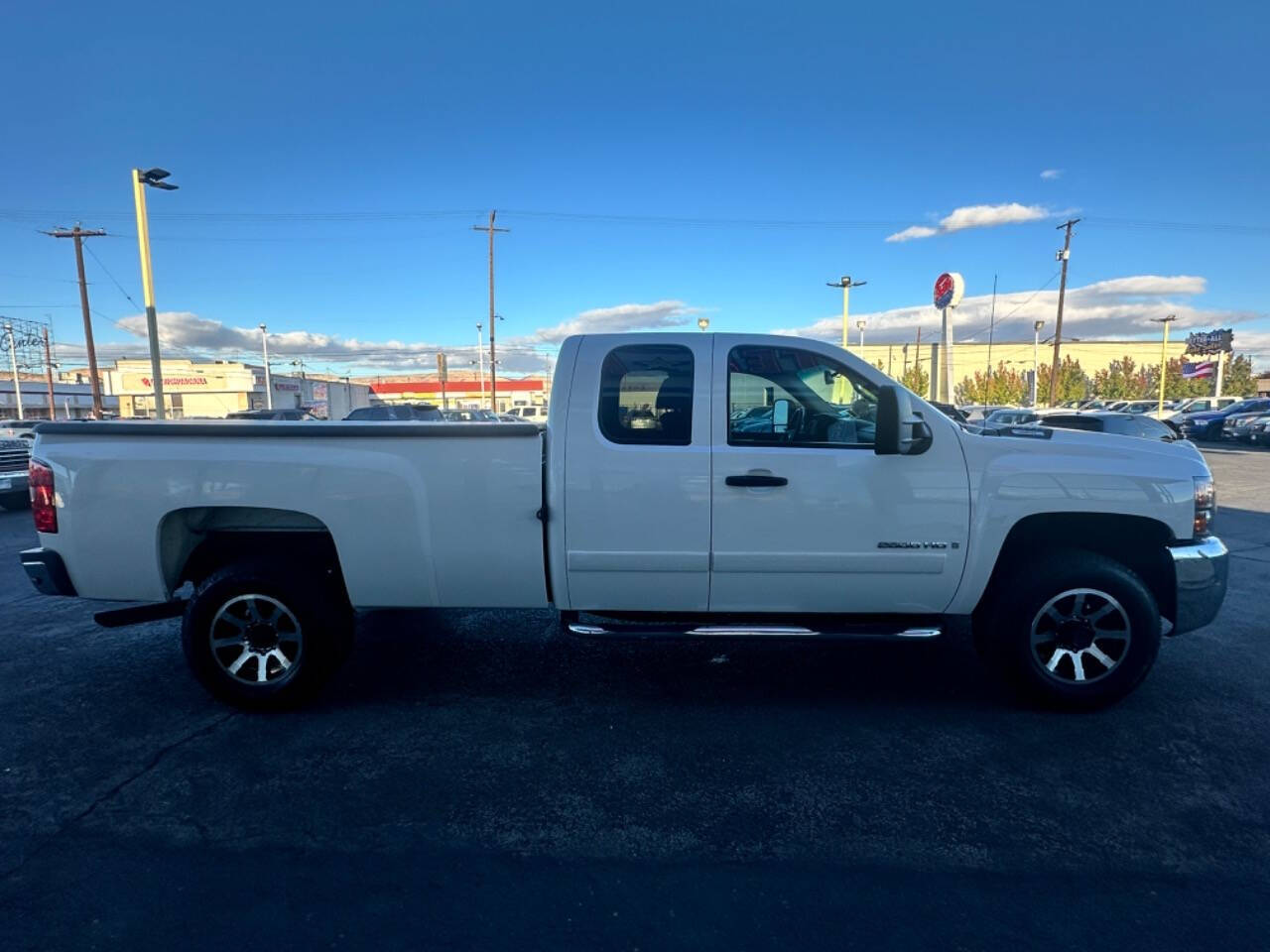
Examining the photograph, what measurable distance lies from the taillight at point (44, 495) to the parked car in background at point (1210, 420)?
1422 inches

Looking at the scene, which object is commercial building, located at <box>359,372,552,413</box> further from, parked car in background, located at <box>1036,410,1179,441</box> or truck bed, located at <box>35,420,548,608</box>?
truck bed, located at <box>35,420,548,608</box>

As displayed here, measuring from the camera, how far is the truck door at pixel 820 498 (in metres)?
3.78

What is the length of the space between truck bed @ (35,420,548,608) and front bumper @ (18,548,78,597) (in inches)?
2.1

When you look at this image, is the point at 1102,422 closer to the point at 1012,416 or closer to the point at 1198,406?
the point at 1012,416

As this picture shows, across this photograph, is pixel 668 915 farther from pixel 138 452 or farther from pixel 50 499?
pixel 50 499

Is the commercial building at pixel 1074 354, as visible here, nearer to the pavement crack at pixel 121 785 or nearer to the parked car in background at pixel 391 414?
the parked car in background at pixel 391 414

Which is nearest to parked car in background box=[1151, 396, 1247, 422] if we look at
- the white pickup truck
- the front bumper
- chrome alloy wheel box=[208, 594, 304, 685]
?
the white pickup truck

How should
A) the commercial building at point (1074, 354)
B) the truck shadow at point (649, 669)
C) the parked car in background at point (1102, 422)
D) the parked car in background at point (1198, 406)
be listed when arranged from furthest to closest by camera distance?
the commercial building at point (1074, 354), the parked car in background at point (1198, 406), the parked car in background at point (1102, 422), the truck shadow at point (649, 669)

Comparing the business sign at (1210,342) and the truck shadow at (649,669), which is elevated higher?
the business sign at (1210,342)

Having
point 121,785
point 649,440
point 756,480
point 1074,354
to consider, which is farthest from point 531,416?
point 1074,354

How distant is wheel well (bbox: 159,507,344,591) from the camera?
13.3 feet

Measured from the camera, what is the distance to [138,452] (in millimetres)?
3850

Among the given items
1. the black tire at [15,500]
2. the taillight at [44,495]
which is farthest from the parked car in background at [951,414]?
the black tire at [15,500]

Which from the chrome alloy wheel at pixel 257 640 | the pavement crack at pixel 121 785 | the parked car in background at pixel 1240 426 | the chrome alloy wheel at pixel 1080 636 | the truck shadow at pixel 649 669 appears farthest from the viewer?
the parked car in background at pixel 1240 426
